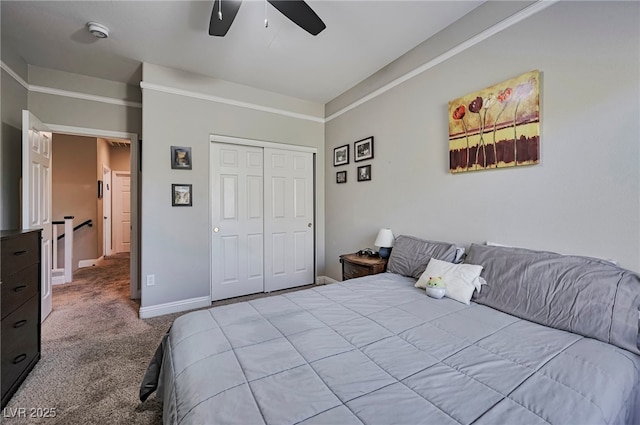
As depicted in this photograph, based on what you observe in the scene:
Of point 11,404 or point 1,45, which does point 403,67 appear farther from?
point 11,404

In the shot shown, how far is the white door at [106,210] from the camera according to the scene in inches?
231

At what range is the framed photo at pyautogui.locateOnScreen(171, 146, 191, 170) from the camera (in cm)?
303

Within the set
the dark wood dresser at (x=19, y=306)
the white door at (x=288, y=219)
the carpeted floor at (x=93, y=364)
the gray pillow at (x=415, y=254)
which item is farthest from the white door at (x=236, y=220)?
the gray pillow at (x=415, y=254)

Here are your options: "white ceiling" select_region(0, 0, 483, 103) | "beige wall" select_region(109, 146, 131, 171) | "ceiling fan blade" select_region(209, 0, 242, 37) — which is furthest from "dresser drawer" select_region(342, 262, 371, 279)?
"beige wall" select_region(109, 146, 131, 171)

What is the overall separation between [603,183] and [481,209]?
2.27 ft

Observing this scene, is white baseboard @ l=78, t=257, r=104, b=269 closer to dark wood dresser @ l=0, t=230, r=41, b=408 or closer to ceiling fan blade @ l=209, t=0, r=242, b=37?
dark wood dresser @ l=0, t=230, r=41, b=408

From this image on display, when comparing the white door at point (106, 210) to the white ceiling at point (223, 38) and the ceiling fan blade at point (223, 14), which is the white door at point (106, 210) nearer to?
the white ceiling at point (223, 38)

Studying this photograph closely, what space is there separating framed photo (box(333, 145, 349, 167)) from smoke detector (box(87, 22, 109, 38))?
8.74 ft

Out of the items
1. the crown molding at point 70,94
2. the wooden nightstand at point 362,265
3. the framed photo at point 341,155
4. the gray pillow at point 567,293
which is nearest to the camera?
the gray pillow at point 567,293

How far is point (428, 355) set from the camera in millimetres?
1102

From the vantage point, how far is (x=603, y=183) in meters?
1.51

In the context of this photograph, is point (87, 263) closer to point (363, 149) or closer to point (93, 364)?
point (93, 364)

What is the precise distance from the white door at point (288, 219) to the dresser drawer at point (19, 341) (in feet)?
7.23

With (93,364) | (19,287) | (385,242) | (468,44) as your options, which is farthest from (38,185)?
(468,44)
